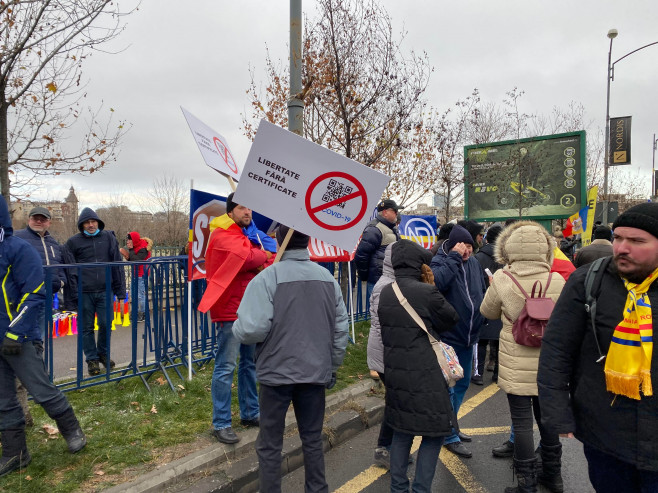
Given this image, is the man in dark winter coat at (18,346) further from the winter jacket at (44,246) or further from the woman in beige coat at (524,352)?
the woman in beige coat at (524,352)

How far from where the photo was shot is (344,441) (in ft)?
14.4

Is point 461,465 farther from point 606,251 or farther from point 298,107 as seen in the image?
point 298,107

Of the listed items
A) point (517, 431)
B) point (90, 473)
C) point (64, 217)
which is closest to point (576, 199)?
point (517, 431)

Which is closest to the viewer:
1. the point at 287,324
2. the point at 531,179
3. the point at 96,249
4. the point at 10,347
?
the point at 287,324

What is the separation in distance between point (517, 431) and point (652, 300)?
6.02 feet

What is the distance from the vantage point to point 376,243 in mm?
6305

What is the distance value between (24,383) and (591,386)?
3.76 m

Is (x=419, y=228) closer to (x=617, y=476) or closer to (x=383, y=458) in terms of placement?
(x=383, y=458)

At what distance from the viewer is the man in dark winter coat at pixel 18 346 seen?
3293 millimetres

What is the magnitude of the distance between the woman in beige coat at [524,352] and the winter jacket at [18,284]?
3.48m

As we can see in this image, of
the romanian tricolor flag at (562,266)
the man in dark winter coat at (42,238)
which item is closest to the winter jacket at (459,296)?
the romanian tricolor flag at (562,266)

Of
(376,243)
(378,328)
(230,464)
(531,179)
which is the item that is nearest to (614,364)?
(378,328)

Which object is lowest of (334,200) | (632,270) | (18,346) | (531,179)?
(18,346)

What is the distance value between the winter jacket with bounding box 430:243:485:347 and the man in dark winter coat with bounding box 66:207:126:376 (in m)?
3.68
